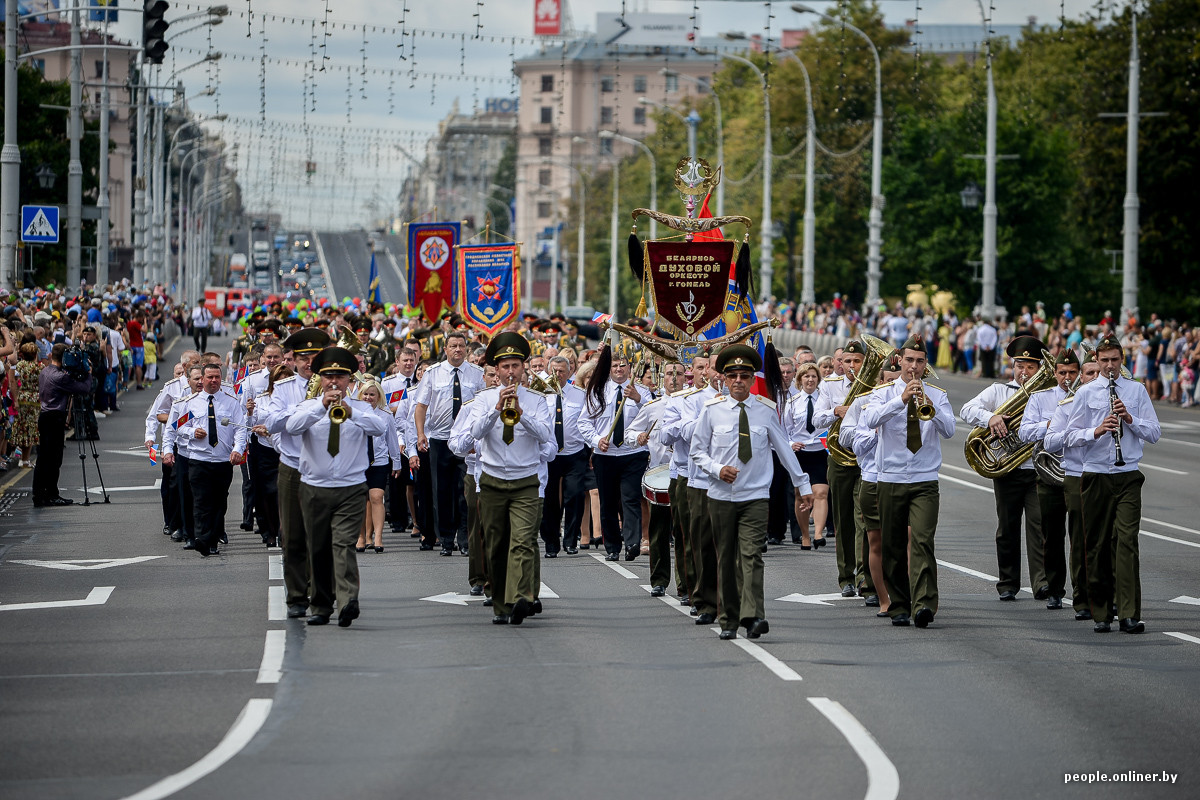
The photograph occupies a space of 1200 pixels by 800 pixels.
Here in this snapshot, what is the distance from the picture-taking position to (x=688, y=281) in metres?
18.3

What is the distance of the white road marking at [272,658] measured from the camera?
431 inches

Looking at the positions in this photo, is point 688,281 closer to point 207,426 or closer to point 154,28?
point 207,426

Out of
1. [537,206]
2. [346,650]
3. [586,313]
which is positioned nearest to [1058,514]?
[346,650]

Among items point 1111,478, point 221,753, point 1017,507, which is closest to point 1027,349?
point 1017,507

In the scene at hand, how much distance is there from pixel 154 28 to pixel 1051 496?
1545cm

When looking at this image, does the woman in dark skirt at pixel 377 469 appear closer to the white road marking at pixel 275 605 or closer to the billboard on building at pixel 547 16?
the white road marking at pixel 275 605

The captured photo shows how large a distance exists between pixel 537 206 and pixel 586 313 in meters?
76.1

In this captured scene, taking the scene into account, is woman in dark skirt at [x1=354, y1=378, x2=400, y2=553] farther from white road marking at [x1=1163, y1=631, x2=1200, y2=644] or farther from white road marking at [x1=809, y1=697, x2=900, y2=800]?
white road marking at [x1=809, y1=697, x2=900, y2=800]

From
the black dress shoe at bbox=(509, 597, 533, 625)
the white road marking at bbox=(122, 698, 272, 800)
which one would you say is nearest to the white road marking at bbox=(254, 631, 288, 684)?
the white road marking at bbox=(122, 698, 272, 800)

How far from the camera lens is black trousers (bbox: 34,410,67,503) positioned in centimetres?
2155

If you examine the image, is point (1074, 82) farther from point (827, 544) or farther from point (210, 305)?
point (827, 544)

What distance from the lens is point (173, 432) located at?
1767 cm

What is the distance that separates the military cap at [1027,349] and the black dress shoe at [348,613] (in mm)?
5361

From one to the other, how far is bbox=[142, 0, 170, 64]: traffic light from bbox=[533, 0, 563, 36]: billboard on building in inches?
2537
